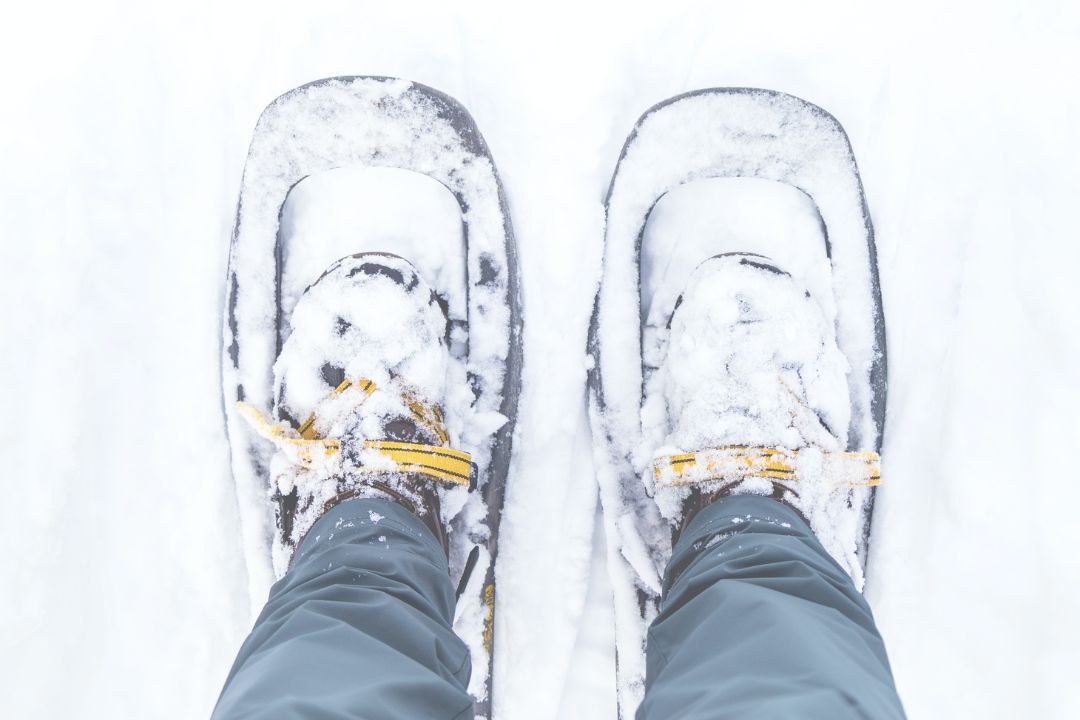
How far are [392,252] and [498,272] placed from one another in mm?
156

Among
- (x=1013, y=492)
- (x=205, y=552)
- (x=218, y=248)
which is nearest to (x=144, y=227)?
(x=218, y=248)

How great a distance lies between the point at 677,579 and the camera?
0.79 m

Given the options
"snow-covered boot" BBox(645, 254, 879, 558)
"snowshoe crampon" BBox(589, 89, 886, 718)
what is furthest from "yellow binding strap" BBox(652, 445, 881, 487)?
"snowshoe crampon" BBox(589, 89, 886, 718)

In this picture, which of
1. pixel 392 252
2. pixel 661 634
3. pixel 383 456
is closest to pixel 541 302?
pixel 392 252

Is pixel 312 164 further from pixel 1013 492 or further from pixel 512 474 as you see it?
pixel 1013 492

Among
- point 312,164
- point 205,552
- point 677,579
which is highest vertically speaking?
point 312,164

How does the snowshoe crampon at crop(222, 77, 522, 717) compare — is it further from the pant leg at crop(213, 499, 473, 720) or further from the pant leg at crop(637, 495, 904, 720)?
the pant leg at crop(637, 495, 904, 720)

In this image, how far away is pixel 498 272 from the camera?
0.96 meters

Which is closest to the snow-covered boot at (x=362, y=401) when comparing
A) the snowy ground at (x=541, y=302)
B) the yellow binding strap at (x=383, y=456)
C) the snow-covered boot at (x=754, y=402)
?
the yellow binding strap at (x=383, y=456)

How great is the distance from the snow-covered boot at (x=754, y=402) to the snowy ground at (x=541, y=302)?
5.2 inches

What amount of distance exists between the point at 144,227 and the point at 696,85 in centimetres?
81

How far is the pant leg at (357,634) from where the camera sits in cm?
53

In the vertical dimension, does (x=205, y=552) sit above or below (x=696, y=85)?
below

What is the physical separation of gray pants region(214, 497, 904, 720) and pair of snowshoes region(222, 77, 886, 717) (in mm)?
182
